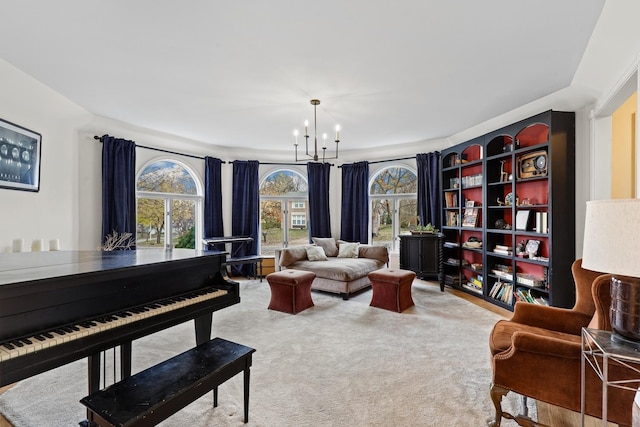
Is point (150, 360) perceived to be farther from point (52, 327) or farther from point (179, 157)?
point (179, 157)

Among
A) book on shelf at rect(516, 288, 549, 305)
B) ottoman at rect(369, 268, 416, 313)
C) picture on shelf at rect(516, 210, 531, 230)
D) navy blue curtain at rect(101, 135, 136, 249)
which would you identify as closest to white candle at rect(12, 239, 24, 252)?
navy blue curtain at rect(101, 135, 136, 249)

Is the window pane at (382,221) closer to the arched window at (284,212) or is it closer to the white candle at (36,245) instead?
the arched window at (284,212)

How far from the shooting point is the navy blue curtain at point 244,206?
6211 millimetres

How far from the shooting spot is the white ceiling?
6.61 ft

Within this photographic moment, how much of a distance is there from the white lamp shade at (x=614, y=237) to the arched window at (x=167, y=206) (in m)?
5.65

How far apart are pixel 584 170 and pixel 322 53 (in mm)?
3205

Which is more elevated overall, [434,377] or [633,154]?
[633,154]

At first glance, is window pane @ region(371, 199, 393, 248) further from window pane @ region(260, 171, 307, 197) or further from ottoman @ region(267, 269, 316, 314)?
ottoman @ region(267, 269, 316, 314)

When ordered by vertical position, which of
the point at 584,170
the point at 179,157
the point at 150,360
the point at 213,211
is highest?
the point at 179,157

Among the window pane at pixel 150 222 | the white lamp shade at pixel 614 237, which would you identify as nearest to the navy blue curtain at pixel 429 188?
the white lamp shade at pixel 614 237

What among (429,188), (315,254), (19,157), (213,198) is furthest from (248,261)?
(429,188)

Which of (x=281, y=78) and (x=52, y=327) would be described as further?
(x=281, y=78)

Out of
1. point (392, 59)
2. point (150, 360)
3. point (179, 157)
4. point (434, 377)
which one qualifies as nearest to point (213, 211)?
point (179, 157)

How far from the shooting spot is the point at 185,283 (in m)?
2.11
